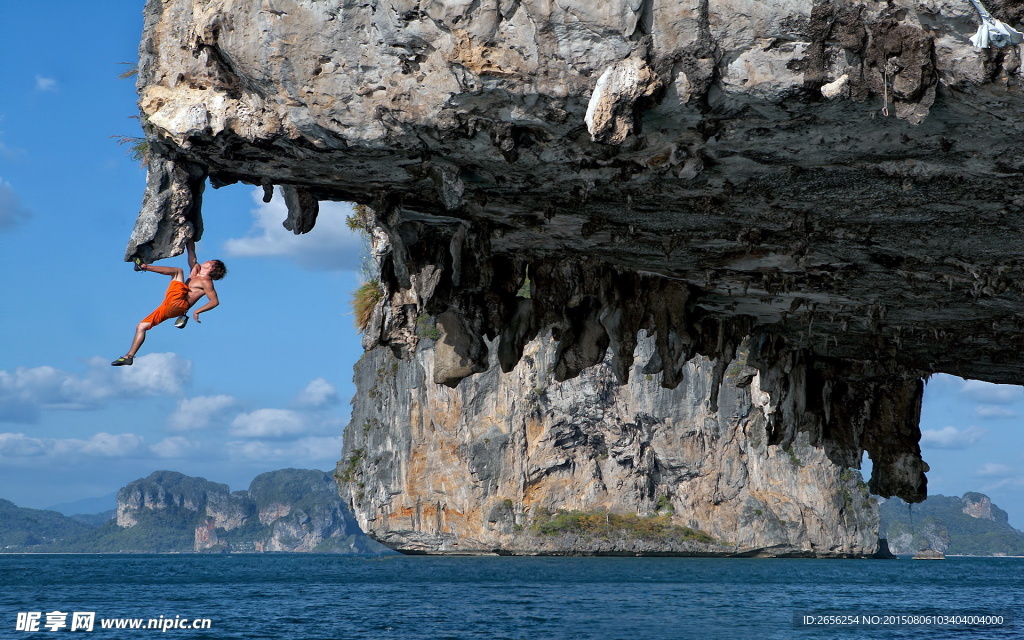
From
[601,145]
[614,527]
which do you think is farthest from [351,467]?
[601,145]

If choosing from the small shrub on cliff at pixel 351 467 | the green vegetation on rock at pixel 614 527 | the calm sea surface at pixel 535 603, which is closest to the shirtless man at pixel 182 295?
the calm sea surface at pixel 535 603

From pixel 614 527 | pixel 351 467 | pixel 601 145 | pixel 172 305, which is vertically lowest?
pixel 614 527

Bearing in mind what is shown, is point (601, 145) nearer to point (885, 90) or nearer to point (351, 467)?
point (885, 90)

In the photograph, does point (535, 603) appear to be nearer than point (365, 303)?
No

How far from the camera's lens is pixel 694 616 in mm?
34156

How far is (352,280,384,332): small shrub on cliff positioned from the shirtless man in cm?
949

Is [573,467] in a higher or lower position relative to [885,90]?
higher

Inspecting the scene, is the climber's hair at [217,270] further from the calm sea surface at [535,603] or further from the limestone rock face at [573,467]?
the limestone rock face at [573,467]

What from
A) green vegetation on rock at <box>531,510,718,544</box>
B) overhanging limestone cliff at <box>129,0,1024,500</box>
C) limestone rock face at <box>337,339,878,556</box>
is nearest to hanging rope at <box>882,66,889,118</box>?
overhanging limestone cliff at <box>129,0,1024,500</box>

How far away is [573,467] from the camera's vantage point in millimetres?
88875

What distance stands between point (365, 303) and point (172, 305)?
34.4 ft

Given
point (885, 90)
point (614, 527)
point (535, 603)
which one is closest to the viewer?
point (885, 90)

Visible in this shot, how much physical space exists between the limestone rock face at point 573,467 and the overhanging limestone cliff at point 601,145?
75.0m

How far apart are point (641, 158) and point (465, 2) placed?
1.80 metres
